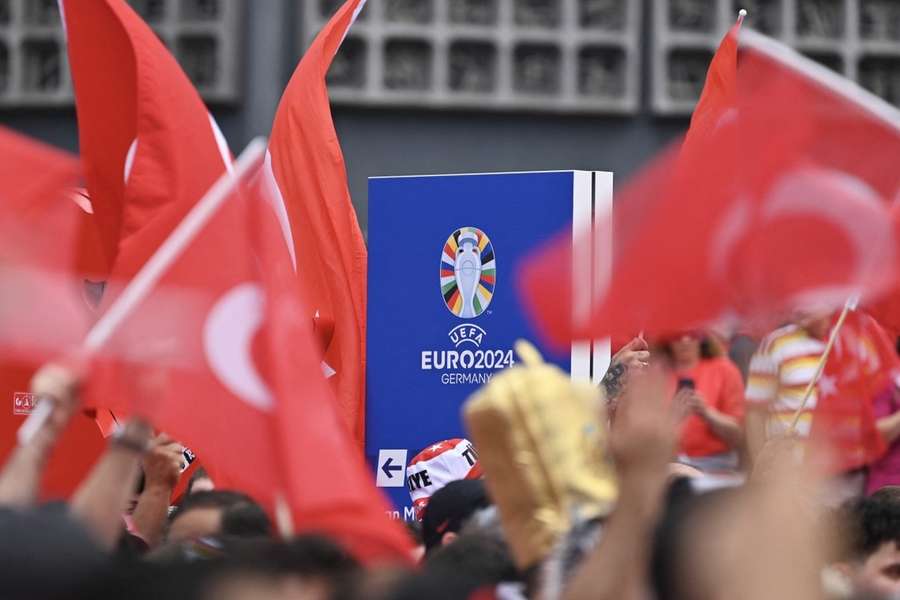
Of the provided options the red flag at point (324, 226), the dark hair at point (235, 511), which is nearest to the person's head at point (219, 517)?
the dark hair at point (235, 511)

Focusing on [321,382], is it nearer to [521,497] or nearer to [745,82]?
[521,497]

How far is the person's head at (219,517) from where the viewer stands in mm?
3938

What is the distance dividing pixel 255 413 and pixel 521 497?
731 millimetres

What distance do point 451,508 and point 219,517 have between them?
0.51 m

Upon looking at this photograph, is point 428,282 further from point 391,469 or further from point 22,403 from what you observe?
point 22,403

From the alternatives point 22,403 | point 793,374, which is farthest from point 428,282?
point 22,403

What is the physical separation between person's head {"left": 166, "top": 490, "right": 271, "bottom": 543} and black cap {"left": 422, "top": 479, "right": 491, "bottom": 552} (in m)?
0.35

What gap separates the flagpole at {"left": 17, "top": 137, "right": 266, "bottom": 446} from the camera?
3404 mm

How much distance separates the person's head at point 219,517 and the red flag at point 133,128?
64 cm

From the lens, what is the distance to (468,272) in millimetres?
6156

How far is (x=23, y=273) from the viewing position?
359 centimetres

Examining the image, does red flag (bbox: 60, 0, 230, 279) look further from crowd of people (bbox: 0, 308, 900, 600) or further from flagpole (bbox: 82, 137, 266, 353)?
crowd of people (bbox: 0, 308, 900, 600)

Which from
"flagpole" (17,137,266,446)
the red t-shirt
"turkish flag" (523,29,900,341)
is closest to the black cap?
"turkish flag" (523,29,900,341)

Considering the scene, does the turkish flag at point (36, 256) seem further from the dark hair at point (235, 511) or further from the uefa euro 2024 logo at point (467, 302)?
the uefa euro 2024 logo at point (467, 302)
